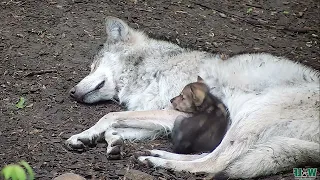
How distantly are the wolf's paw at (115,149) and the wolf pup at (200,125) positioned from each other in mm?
510

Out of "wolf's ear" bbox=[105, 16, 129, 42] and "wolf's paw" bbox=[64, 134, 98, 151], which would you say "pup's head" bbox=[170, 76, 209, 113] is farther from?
"wolf's ear" bbox=[105, 16, 129, 42]

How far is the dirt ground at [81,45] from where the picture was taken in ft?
16.7

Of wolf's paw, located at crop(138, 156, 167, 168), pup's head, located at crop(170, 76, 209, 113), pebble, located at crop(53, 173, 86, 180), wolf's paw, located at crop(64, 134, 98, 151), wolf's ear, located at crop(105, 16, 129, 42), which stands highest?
wolf's ear, located at crop(105, 16, 129, 42)

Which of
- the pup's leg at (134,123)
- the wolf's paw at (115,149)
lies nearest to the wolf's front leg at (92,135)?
the pup's leg at (134,123)

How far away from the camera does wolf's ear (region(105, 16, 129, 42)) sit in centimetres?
693

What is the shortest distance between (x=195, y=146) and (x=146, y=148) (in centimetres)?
53

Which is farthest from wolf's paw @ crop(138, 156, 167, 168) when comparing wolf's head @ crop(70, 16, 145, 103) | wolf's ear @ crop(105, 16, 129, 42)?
wolf's ear @ crop(105, 16, 129, 42)

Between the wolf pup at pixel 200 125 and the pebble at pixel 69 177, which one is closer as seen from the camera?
the pebble at pixel 69 177

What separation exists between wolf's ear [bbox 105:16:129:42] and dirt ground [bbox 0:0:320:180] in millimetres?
360

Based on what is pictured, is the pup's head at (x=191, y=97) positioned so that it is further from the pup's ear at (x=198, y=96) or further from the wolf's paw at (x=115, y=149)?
the wolf's paw at (x=115, y=149)

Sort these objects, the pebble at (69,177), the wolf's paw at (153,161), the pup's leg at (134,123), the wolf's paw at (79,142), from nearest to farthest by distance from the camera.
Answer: the pebble at (69,177)
the wolf's paw at (153,161)
the wolf's paw at (79,142)
the pup's leg at (134,123)

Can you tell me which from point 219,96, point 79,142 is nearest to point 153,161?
point 79,142

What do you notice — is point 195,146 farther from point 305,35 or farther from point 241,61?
point 305,35

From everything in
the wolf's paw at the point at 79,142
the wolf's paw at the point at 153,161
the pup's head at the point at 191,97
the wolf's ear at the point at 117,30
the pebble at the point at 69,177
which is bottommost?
the wolf's paw at the point at 79,142
